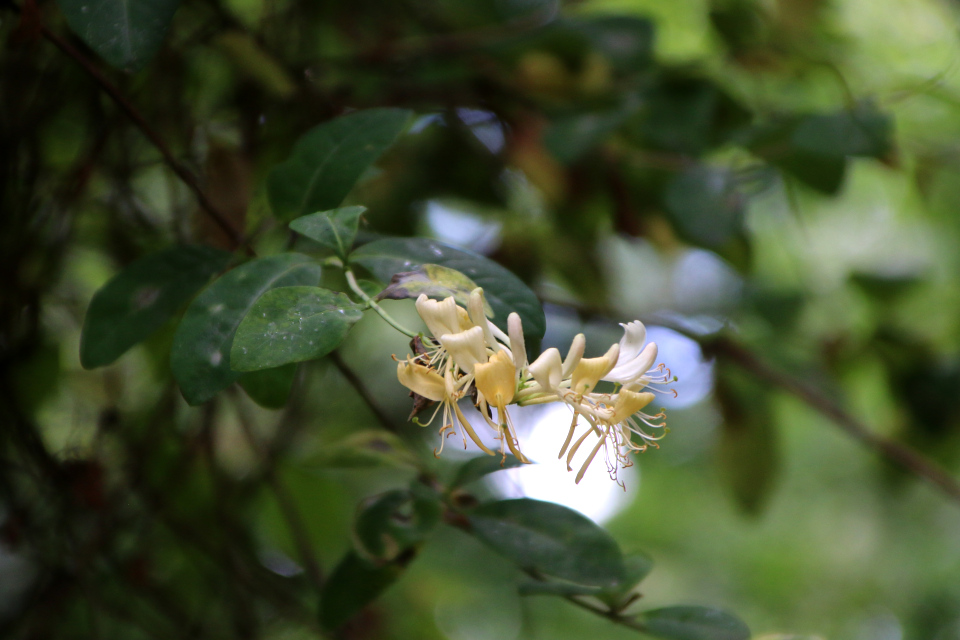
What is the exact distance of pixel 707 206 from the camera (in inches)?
34.1

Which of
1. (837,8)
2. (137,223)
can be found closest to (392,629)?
(137,223)

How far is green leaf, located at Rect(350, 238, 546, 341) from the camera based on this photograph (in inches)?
16.6

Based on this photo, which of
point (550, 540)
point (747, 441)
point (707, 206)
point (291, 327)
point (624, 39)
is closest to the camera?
point (291, 327)

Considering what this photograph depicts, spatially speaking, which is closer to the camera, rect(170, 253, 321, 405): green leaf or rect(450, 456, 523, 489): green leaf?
rect(170, 253, 321, 405): green leaf

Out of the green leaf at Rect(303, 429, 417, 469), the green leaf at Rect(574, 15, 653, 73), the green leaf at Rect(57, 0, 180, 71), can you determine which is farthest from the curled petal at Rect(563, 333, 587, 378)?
the green leaf at Rect(574, 15, 653, 73)

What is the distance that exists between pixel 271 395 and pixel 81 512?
2.14 ft

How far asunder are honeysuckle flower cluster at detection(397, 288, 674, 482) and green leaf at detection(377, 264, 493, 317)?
0.01 meters

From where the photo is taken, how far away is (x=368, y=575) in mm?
564

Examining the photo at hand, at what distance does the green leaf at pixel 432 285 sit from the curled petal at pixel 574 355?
55 mm

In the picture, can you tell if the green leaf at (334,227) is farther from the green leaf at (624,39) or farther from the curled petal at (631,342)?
the green leaf at (624,39)

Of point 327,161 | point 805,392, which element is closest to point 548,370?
point 327,161

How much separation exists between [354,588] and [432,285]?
307mm

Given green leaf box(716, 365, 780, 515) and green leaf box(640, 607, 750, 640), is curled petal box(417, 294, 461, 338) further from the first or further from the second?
green leaf box(716, 365, 780, 515)

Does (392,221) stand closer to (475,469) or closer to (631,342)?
(475,469)
